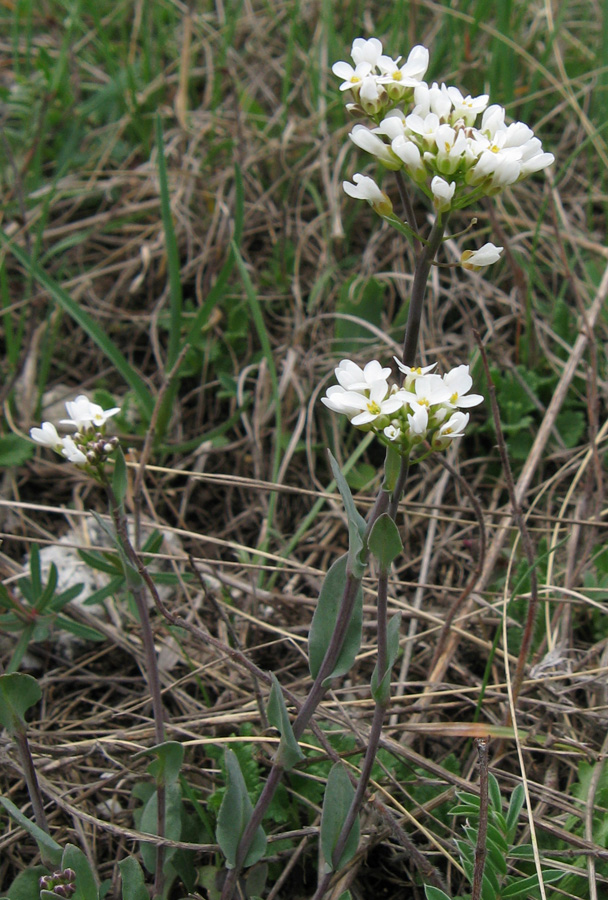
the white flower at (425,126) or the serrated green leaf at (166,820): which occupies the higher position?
the white flower at (425,126)

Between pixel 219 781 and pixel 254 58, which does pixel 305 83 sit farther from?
pixel 219 781

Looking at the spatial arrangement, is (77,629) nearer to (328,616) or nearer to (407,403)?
(328,616)

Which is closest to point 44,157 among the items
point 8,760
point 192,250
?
point 192,250

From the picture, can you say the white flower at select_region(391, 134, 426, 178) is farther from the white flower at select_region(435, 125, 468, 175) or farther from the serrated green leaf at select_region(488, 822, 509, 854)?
the serrated green leaf at select_region(488, 822, 509, 854)

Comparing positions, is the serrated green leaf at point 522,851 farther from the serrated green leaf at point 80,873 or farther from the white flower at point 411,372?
the white flower at point 411,372

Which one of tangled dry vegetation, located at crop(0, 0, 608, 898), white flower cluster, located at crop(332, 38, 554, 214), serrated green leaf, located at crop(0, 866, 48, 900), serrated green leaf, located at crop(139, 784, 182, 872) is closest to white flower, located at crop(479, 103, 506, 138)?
white flower cluster, located at crop(332, 38, 554, 214)

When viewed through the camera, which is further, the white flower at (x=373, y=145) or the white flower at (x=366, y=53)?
the white flower at (x=366, y=53)

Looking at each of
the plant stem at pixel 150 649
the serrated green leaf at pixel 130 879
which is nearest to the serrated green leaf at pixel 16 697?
the plant stem at pixel 150 649
